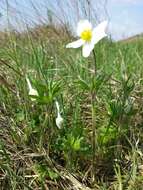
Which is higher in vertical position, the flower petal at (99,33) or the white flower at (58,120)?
the flower petal at (99,33)

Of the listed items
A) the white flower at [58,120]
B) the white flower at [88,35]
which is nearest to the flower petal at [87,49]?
the white flower at [88,35]

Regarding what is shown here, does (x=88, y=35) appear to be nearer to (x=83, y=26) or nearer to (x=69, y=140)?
(x=83, y=26)

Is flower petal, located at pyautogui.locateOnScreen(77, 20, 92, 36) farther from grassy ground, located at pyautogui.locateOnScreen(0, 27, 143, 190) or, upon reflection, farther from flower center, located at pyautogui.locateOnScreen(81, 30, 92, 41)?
grassy ground, located at pyautogui.locateOnScreen(0, 27, 143, 190)

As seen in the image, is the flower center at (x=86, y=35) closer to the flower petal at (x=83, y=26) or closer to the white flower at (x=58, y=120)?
the flower petal at (x=83, y=26)

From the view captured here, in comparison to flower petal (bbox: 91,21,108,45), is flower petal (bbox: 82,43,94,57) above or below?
below

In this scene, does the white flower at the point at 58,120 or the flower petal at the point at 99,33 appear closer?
the flower petal at the point at 99,33

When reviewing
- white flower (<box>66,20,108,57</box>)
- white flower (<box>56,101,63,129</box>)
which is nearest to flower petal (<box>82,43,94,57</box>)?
white flower (<box>66,20,108,57</box>)

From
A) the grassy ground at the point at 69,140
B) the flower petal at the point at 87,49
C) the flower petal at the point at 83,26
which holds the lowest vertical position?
the grassy ground at the point at 69,140

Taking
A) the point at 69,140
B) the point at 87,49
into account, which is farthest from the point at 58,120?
the point at 87,49
